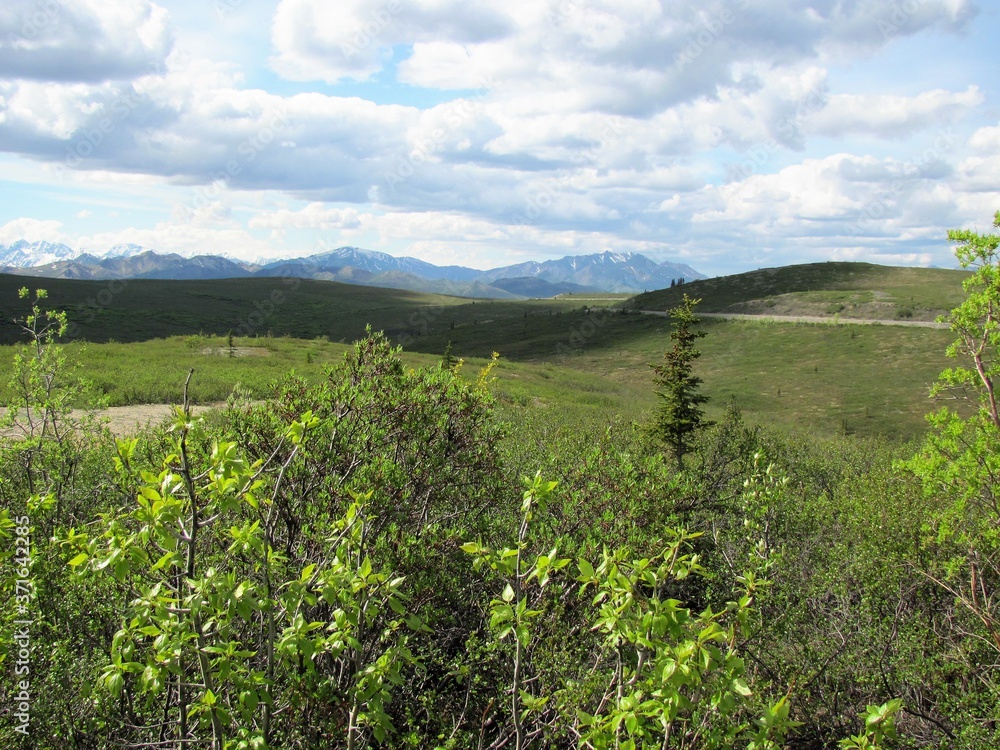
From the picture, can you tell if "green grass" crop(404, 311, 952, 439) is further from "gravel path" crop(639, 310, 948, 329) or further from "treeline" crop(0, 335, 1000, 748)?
"treeline" crop(0, 335, 1000, 748)

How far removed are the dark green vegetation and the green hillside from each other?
225 feet

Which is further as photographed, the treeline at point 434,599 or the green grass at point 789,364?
the green grass at point 789,364

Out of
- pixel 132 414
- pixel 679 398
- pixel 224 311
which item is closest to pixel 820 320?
pixel 679 398

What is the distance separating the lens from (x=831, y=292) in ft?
265

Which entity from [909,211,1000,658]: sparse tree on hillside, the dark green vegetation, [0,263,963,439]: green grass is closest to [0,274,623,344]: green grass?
[0,263,963,439]: green grass

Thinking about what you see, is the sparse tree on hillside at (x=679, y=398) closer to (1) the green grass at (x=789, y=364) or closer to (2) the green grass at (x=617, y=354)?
(2) the green grass at (x=617, y=354)

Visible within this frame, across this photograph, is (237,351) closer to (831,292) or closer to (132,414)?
(132,414)

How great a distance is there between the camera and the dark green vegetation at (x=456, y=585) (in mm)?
2672

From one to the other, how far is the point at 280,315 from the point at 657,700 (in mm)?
139127

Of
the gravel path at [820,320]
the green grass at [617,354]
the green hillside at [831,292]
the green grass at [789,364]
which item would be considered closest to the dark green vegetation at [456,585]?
the green grass at [617,354]

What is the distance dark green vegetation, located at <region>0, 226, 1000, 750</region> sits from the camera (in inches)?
105

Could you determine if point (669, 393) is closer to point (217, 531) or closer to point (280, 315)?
point (217, 531)

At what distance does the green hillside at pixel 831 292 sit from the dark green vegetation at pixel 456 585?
225 ft

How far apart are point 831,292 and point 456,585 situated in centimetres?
8817
